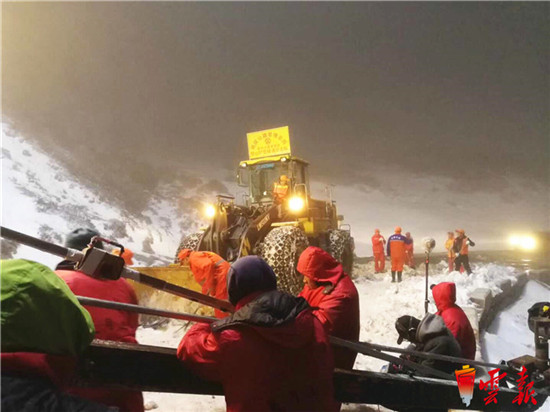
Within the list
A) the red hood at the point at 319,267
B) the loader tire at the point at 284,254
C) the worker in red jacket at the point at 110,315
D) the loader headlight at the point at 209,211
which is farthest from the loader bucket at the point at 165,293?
the worker in red jacket at the point at 110,315

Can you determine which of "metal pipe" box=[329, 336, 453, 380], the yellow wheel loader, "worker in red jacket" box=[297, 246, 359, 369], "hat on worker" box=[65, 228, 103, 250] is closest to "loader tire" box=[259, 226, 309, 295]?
the yellow wheel loader

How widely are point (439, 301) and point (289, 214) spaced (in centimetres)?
427

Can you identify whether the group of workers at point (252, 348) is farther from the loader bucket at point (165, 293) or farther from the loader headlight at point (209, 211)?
the loader headlight at point (209, 211)

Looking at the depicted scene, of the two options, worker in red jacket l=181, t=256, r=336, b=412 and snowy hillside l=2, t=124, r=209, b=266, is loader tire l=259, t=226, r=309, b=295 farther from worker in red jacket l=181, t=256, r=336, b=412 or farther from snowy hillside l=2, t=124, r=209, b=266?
worker in red jacket l=181, t=256, r=336, b=412

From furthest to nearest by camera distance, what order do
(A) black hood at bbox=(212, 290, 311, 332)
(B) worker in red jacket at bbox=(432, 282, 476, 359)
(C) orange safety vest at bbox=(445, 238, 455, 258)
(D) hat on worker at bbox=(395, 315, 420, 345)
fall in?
(C) orange safety vest at bbox=(445, 238, 455, 258)
(B) worker in red jacket at bbox=(432, 282, 476, 359)
(D) hat on worker at bbox=(395, 315, 420, 345)
(A) black hood at bbox=(212, 290, 311, 332)

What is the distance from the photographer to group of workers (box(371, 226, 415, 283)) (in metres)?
9.53

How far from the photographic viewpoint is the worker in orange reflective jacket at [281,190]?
725 cm

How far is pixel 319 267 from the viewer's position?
92.8 inches

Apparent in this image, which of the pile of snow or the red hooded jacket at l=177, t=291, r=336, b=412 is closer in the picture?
the red hooded jacket at l=177, t=291, r=336, b=412

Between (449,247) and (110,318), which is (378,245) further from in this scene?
(110,318)

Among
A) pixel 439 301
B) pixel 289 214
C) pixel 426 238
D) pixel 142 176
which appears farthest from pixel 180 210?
pixel 439 301

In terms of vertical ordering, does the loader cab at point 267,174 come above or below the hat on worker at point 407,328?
above

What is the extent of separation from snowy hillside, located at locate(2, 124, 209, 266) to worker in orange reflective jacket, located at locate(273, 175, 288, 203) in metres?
3.94

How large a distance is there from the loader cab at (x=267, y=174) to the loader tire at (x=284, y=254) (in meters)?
1.99
